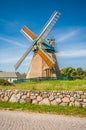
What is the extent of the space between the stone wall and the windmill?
24.8 meters

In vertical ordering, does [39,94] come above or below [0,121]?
above

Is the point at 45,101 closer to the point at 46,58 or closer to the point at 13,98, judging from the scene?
the point at 13,98

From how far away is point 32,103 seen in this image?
18328 millimetres

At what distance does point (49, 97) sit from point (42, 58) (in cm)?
2744

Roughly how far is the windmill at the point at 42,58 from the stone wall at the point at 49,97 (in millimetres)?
24758

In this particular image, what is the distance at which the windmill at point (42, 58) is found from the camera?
44.8 m

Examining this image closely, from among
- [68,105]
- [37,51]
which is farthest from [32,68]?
[68,105]

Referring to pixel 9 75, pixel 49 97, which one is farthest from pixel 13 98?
pixel 9 75

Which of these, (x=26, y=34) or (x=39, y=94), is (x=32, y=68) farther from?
(x=39, y=94)

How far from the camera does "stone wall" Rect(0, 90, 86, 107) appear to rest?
55.5 feet

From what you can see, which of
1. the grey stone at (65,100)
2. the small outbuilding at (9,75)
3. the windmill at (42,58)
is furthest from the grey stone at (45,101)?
the small outbuilding at (9,75)

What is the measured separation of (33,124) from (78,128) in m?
2.20

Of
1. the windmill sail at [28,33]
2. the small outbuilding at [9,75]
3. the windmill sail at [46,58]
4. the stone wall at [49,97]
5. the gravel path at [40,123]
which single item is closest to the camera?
the gravel path at [40,123]

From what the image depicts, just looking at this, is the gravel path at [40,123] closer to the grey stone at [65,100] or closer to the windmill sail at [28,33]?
the grey stone at [65,100]
